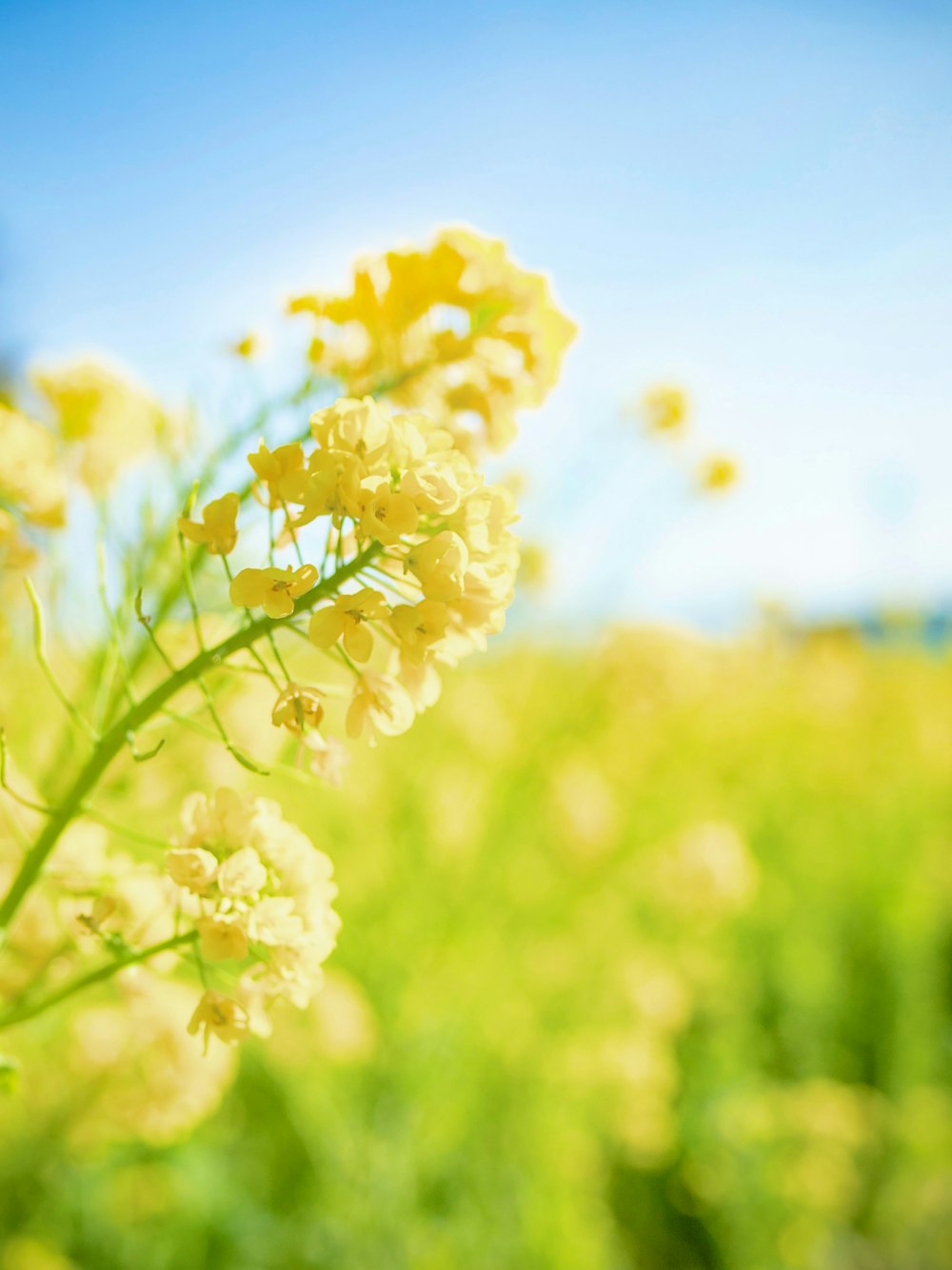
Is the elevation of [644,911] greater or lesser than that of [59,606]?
greater

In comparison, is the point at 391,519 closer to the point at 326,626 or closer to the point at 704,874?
the point at 326,626

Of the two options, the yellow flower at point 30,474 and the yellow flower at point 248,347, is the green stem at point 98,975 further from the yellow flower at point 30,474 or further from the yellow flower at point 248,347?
the yellow flower at point 248,347

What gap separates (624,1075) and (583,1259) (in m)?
0.35

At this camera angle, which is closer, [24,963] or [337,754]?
[337,754]

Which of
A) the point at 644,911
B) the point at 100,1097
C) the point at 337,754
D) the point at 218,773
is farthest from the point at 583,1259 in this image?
the point at 337,754

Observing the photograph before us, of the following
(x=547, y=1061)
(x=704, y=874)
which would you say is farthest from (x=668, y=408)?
(x=547, y=1061)

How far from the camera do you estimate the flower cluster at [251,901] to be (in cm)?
45

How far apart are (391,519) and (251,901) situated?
0.72 feet

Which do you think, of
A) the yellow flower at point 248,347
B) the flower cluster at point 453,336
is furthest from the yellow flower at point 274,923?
the yellow flower at point 248,347

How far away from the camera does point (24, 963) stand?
2.06 feet

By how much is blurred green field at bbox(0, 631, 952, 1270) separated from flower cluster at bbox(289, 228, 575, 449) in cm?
90

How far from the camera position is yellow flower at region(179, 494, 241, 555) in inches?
17.5

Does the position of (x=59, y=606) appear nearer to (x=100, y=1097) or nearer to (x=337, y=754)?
(x=337, y=754)

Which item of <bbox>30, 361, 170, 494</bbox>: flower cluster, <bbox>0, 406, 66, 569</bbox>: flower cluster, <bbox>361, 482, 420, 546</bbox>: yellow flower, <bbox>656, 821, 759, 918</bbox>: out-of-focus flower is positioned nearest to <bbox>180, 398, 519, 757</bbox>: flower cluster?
<bbox>361, 482, 420, 546</bbox>: yellow flower
